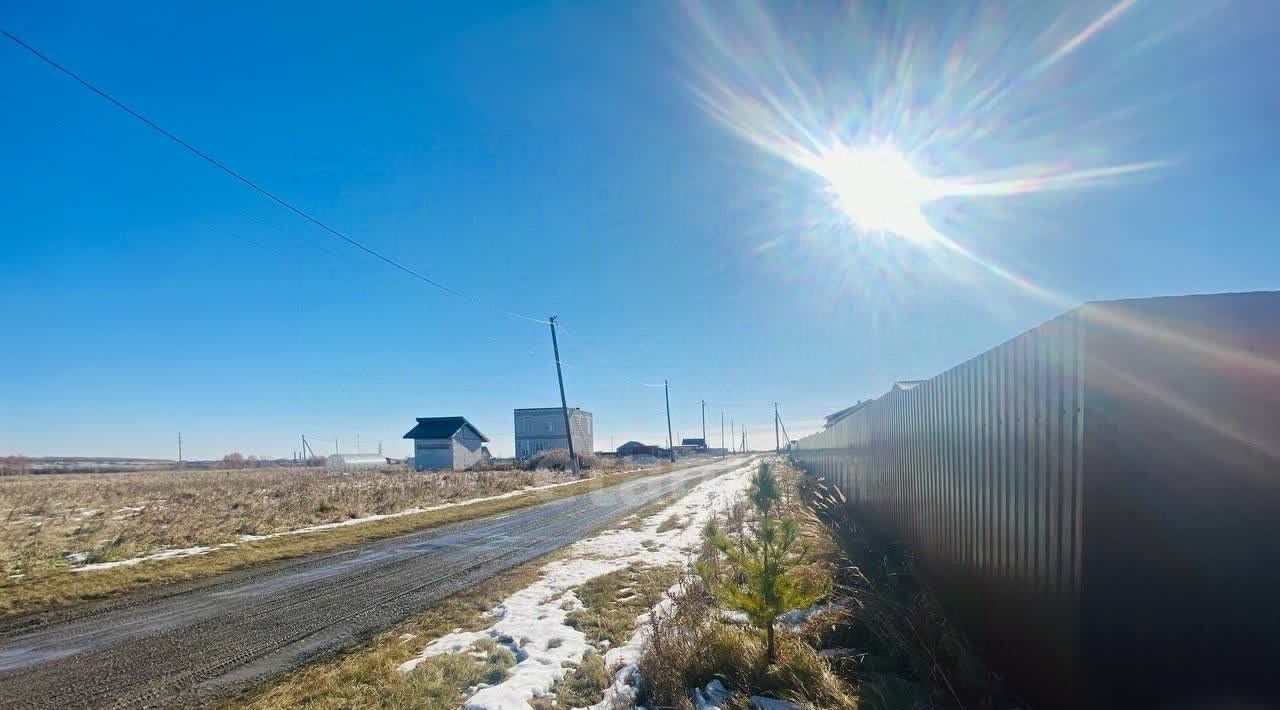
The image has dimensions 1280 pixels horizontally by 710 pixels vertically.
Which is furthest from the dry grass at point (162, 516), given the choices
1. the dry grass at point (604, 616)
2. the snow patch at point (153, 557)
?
the dry grass at point (604, 616)

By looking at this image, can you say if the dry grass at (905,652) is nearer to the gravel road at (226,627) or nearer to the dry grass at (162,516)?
the gravel road at (226,627)

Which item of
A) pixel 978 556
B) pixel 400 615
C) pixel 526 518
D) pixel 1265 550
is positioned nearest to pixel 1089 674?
pixel 1265 550

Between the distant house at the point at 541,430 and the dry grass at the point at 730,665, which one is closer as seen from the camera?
the dry grass at the point at 730,665

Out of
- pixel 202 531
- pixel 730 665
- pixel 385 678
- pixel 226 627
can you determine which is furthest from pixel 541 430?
pixel 730 665

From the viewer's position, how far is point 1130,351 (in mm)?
3117

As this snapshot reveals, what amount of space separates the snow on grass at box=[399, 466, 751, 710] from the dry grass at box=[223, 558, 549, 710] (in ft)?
0.57

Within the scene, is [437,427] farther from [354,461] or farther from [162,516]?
[354,461]

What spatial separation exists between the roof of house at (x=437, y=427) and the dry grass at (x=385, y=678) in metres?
48.7

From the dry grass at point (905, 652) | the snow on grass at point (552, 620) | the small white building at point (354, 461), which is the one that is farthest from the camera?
the small white building at point (354, 461)

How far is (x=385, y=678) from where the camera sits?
4.94 m

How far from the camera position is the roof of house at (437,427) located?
52325 mm

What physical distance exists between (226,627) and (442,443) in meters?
47.3

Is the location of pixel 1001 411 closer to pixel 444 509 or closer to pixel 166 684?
pixel 166 684

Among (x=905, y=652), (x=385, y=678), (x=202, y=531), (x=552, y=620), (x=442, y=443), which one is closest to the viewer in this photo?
(x=905, y=652)
